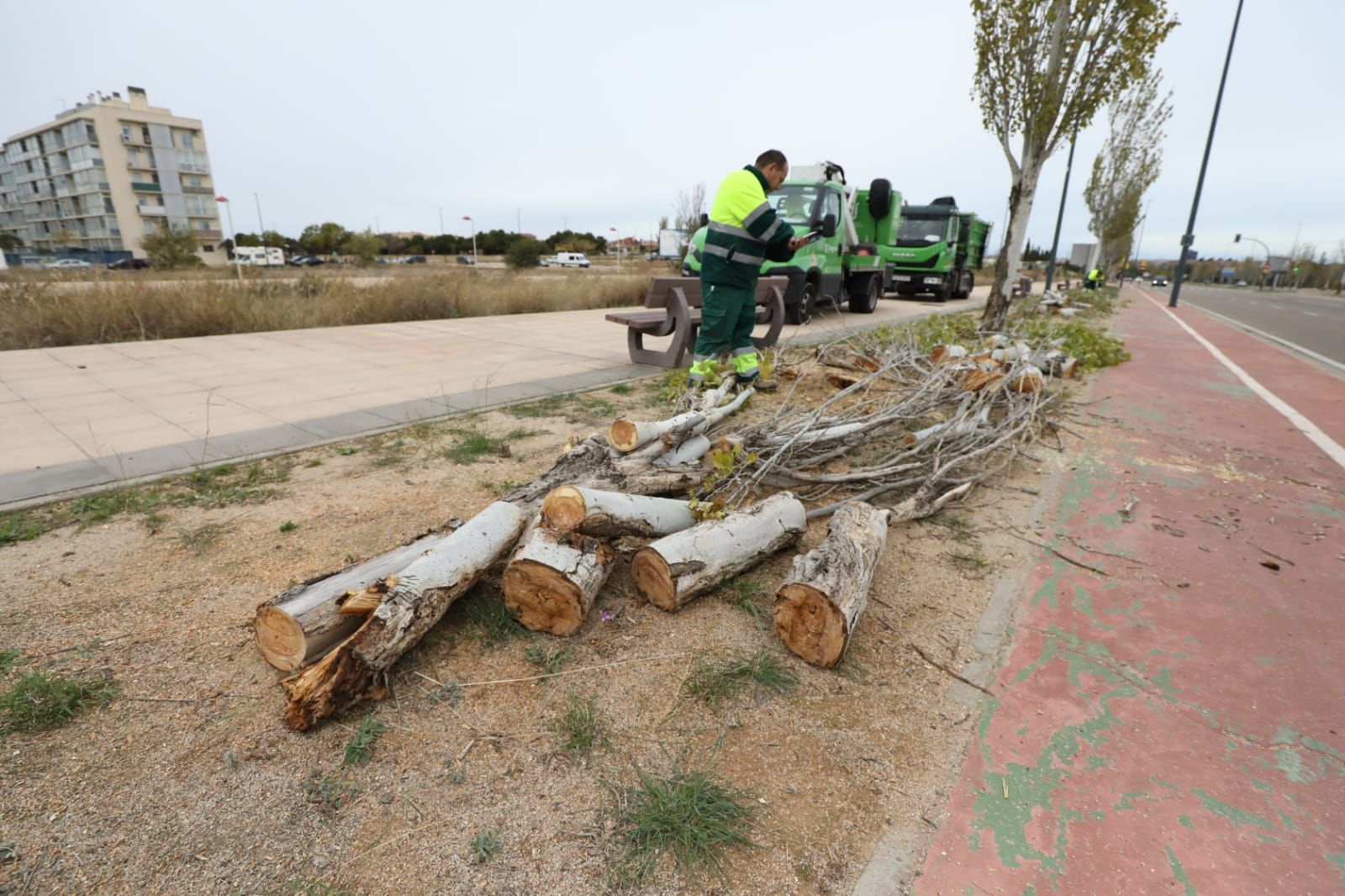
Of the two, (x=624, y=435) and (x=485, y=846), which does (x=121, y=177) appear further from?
(x=485, y=846)

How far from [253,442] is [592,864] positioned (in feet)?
13.7

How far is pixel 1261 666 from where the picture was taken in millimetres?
2600

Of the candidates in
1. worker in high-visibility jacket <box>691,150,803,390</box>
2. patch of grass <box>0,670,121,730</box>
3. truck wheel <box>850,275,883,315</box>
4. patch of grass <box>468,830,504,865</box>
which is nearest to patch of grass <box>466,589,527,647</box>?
patch of grass <box>468,830,504,865</box>

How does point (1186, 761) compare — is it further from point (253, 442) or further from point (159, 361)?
point (159, 361)

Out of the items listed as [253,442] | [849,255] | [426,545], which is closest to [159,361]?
[253,442]

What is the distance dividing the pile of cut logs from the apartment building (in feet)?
242

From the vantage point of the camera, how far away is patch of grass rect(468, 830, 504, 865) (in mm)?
1705

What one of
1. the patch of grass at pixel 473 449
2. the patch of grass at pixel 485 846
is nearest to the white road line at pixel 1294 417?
the patch of grass at pixel 473 449

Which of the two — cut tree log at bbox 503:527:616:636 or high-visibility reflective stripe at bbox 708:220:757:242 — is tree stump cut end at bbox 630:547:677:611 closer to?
cut tree log at bbox 503:527:616:636

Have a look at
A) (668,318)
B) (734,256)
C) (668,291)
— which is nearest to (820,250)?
(668,318)

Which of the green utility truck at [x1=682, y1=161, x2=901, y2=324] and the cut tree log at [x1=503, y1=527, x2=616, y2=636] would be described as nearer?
the cut tree log at [x1=503, y1=527, x2=616, y2=636]

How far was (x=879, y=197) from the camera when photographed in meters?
14.0

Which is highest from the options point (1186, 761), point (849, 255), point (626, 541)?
point (849, 255)

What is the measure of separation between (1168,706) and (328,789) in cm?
286
